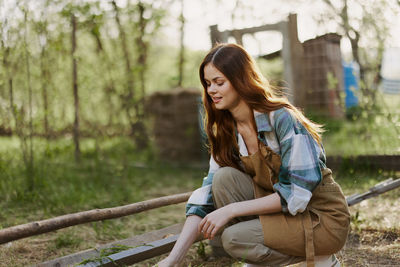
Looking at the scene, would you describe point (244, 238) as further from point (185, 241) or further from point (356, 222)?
point (356, 222)

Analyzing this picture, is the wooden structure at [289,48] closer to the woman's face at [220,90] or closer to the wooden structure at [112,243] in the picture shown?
the wooden structure at [112,243]

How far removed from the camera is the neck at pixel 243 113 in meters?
A: 2.09

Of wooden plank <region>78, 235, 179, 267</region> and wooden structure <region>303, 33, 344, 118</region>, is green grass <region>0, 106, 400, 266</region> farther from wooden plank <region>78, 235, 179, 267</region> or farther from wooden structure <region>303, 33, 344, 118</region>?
wooden structure <region>303, 33, 344, 118</region>

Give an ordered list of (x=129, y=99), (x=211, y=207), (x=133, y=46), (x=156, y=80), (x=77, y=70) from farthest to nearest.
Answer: (x=156, y=80)
(x=133, y=46)
(x=129, y=99)
(x=77, y=70)
(x=211, y=207)

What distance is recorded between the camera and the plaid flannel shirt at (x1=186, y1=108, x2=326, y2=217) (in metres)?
1.86

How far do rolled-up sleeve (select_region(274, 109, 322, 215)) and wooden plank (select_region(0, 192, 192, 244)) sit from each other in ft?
2.89

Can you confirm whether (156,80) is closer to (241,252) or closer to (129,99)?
(129,99)

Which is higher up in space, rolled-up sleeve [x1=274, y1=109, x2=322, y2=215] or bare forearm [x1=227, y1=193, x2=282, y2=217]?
rolled-up sleeve [x1=274, y1=109, x2=322, y2=215]

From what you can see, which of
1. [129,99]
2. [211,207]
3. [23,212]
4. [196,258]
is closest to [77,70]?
[129,99]

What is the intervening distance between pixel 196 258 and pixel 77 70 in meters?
4.08

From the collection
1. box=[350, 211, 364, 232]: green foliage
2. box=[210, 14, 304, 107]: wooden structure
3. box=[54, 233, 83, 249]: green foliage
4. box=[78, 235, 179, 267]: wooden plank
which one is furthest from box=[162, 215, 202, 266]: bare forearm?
box=[210, 14, 304, 107]: wooden structure

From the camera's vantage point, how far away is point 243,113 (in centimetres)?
211

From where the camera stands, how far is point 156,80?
1130 cm

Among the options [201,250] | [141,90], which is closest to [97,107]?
[141,90]
